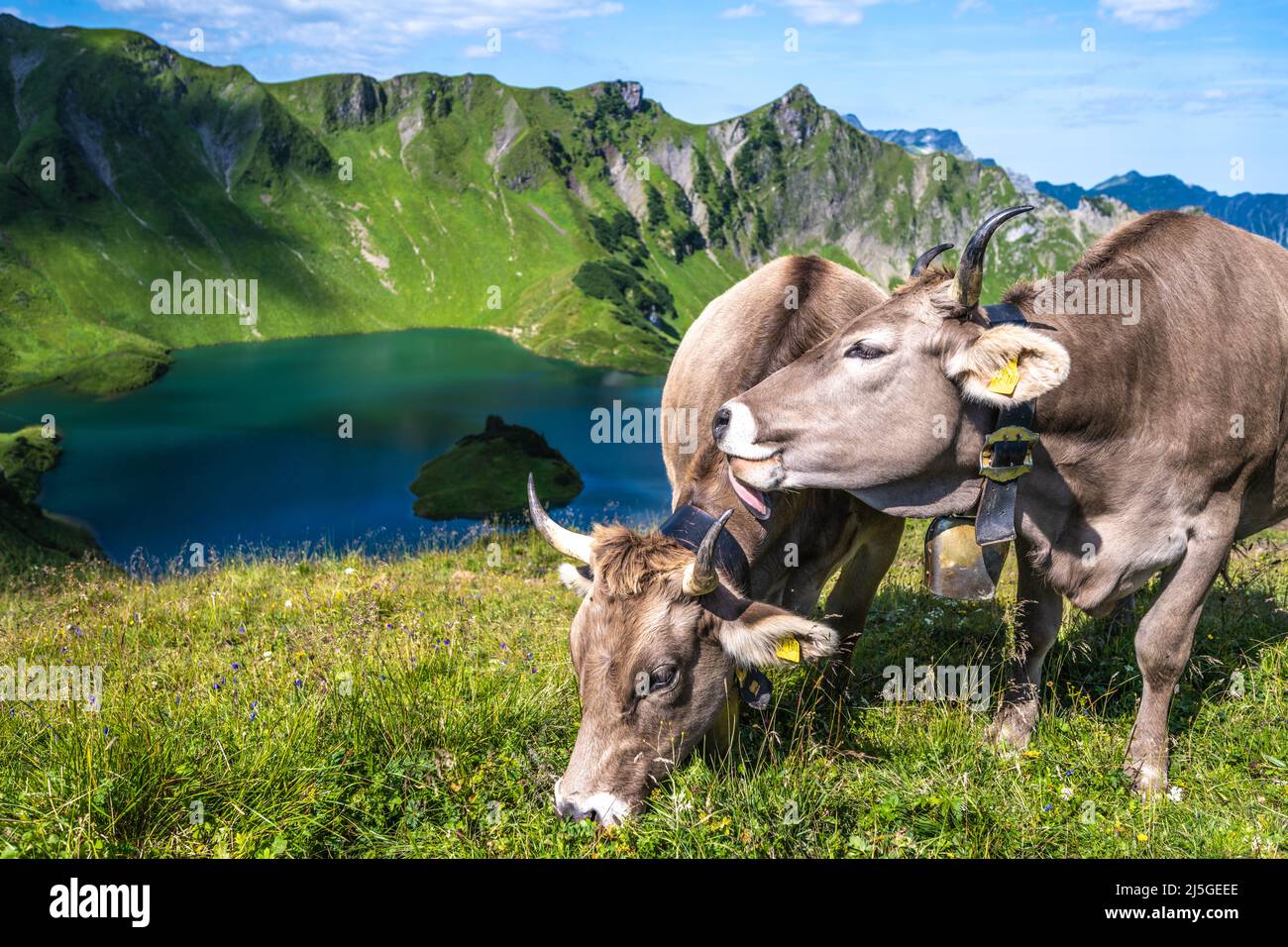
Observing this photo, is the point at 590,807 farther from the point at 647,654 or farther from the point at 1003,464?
the point at 1003,464

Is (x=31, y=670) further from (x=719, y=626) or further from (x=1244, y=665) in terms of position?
(x=1244, y=665)

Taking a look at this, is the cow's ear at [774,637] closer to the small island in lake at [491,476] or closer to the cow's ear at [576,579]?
the cow's ear at [576,579]

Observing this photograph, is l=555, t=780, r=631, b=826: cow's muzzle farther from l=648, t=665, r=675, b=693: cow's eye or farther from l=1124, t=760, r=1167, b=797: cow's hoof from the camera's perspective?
l=1124, t=760, r=1167, b=797: cow's hoof

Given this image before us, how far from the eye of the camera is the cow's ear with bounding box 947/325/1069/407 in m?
4.54

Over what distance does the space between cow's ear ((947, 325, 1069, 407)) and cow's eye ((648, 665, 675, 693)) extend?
2.34 metres

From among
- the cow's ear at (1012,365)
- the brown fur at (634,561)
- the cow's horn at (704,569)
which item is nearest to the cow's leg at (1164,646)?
the cow's ear at (1012,365)

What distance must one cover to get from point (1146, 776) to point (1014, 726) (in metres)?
0.93

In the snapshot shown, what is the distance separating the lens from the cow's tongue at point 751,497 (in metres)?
5.30

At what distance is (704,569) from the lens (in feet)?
15.3

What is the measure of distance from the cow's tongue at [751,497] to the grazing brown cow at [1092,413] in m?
0.17

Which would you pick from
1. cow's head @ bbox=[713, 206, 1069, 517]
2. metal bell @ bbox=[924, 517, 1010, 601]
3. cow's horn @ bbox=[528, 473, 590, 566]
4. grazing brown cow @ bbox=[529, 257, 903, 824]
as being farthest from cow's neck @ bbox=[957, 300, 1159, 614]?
cow's horn @ bbox=[528, 473, 590, 566]

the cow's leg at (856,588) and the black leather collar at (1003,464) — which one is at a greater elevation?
the black leather collar at (1003,464)

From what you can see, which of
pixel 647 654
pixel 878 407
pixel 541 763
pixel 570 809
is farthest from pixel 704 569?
pixel 541 763
